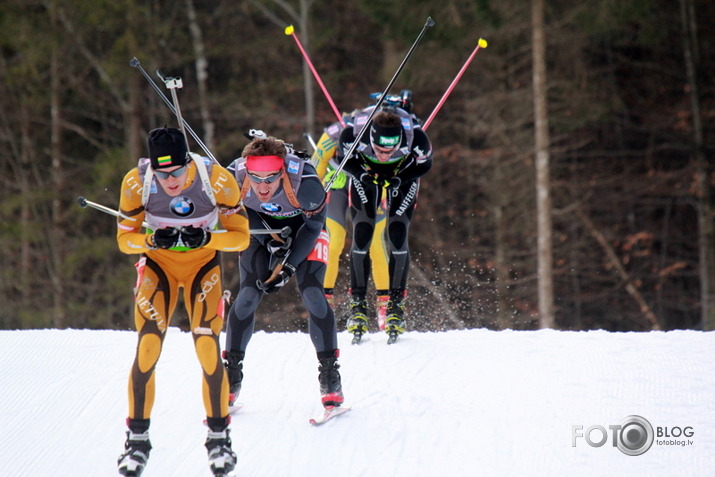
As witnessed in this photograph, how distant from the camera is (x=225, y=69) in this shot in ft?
62.3

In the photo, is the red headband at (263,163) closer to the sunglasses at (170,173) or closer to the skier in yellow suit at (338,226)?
the sunglasses at (170,173)

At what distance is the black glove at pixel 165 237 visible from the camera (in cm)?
466

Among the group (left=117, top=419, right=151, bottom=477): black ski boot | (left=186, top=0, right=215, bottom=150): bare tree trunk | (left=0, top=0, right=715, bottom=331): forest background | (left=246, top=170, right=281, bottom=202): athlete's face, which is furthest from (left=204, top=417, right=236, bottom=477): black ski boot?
(left=186, top=0, right=215, bottom=150): bare tree trunk

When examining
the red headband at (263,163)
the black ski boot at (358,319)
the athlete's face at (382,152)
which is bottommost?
the black ski boot at (358,319)

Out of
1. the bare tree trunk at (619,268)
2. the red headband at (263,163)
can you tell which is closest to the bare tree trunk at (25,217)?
the bare tree trunk at (619,268)

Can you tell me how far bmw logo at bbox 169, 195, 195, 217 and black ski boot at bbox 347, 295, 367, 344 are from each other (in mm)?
2869

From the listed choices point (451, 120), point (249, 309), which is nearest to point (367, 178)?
point (249, 309)

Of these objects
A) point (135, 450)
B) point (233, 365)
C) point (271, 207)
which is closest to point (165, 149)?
point (271, 207)

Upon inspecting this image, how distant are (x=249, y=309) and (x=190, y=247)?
0.99m

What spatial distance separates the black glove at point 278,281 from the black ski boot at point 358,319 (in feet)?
6.25

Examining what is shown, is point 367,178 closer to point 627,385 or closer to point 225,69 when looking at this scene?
point 627,385

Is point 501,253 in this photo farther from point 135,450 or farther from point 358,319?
point 135,450

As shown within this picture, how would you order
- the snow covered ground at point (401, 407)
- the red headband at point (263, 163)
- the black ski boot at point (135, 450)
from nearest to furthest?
the black ski boot at point (135, 450) < the snow covered ground at point (401, 407) < the red headband at point (263, 163)

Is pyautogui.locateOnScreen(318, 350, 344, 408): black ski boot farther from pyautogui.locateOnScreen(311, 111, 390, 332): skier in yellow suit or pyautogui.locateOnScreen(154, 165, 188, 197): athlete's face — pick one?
pyautogui.locateOnScreen(311, 111, 390, 332): skier in yellow suit
